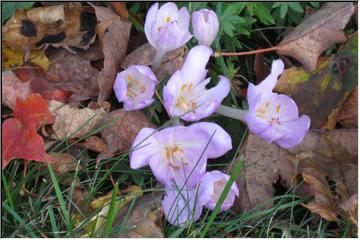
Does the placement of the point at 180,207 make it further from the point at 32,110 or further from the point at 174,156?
the point at 32,110

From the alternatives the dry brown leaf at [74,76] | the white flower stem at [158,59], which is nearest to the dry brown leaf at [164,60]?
the white flower stem at [158,59]

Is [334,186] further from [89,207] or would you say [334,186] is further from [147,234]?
[89,207]

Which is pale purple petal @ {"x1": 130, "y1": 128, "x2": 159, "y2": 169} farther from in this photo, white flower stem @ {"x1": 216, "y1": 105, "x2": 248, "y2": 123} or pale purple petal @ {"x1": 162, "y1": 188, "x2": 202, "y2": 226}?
white flower stem @ {"x1": 216, "y1": 105, "x2": 248, "y2": 123}

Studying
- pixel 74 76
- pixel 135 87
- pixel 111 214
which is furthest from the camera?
pixel 74 76

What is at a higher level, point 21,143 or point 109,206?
point 21,143

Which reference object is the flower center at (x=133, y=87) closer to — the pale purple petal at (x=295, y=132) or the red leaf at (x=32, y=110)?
the red leaf at (x=32, y=110)

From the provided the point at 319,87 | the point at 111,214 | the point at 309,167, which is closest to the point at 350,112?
the point at 319,87

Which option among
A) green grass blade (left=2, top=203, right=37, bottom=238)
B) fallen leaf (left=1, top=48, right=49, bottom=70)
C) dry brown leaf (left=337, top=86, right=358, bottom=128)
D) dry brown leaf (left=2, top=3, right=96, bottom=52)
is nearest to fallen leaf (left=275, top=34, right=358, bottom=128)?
dry brown leaf (left=337, top=86, right=358, bottom=128)

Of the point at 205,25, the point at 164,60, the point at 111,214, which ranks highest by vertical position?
the point at 205,25
